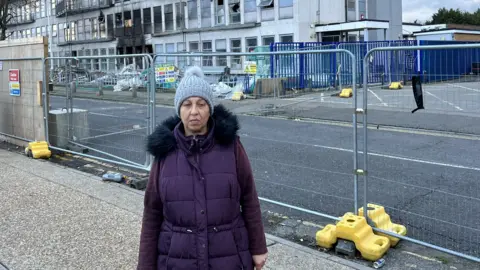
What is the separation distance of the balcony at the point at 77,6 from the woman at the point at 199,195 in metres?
46.5

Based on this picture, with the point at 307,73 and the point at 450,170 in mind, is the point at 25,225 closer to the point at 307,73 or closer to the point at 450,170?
the point at 307,73

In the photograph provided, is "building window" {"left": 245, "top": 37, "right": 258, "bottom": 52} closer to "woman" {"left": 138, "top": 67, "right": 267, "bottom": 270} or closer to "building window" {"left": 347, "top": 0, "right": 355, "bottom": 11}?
"building window" {"left": 347, "top": 0, "right": 355, "bottom": 11}

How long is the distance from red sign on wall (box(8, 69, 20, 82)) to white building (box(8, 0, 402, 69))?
75.5ft

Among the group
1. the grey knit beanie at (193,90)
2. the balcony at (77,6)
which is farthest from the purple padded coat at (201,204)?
the balcony at (77,6)

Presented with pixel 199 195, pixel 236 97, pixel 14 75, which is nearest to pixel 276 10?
pixel 14 75

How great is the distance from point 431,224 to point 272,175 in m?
2.76

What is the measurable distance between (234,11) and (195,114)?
34359 millimetres

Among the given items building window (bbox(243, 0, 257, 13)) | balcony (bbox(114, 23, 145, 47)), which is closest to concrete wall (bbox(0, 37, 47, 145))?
building window (bbox(243, 0, 257, 13))

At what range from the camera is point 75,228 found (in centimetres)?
566

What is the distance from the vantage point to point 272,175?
7.91 m

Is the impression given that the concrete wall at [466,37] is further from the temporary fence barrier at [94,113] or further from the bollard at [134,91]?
the bollard at [134,91]

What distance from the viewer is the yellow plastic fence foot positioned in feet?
32.1

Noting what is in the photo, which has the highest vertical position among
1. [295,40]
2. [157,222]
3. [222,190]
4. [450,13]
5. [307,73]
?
[450,13]

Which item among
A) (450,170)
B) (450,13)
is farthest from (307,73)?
(450,13)
